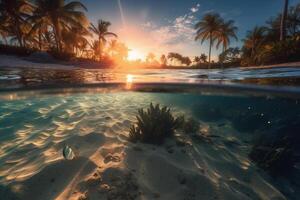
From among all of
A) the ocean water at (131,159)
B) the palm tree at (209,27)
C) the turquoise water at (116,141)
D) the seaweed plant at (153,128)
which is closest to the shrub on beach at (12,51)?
the turquoise water at (116,141)

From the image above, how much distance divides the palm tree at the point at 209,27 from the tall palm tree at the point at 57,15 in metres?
27.3

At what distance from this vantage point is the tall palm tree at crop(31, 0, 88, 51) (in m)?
30.4

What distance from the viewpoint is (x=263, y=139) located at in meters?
7.29

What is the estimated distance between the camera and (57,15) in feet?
100.0

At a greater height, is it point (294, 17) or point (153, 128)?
point (294, 17)

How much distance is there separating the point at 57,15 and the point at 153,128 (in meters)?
31.2

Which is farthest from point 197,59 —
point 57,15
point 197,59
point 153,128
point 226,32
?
point 153,128

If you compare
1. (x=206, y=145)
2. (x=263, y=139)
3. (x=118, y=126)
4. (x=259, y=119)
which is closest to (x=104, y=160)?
(x=118, y=126)

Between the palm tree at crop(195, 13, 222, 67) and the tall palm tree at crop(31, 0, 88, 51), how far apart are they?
89.7ft

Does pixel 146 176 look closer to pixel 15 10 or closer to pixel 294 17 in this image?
pixel 15 10

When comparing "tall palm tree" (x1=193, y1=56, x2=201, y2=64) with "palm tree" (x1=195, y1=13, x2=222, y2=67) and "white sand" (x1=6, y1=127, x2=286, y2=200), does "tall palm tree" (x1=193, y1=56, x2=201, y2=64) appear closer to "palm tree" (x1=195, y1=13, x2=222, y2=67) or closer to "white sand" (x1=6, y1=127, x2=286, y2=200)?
"palm tree" (x1=195, y1=13, x2=222, y2=67)

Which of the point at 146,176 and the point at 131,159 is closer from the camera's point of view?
the point at 146,176

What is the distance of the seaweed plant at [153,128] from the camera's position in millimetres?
6096

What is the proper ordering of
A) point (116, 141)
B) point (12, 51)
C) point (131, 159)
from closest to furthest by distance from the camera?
1. point (131, 159)
2. point (116, 141)
3. point (12, 51)
